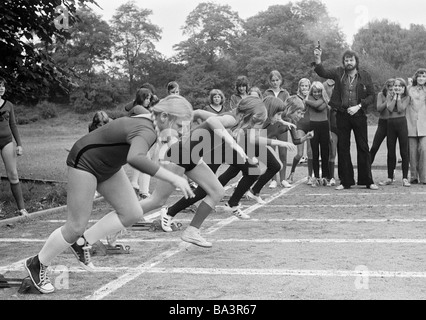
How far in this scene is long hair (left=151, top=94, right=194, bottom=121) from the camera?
543 cm

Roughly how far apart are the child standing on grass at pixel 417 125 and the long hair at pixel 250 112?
567 centimetres

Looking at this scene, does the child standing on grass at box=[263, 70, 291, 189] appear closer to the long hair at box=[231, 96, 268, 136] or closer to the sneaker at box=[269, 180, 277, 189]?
the sneaker at box=[269, 180, 277, 189]

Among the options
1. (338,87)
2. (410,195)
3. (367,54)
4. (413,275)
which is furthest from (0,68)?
(367,54)

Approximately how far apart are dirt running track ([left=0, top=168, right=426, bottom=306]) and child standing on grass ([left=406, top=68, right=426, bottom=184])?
2.84m

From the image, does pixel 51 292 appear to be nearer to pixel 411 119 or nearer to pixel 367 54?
pixel 411 119

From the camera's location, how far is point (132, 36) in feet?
179

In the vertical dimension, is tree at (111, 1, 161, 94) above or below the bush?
above

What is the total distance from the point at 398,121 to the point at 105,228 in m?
8.32

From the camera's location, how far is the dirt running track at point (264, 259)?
17.1 feet

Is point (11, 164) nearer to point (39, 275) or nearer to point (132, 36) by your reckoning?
point (39, 275)

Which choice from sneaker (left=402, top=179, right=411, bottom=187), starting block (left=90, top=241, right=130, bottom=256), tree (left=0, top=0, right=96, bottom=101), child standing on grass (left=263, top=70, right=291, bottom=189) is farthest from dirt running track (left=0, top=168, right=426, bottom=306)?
tree (left=0, top=0, right=96, bottom=101)

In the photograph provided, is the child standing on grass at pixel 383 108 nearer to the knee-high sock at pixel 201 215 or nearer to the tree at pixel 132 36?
the knee-high sock at pixel 201 215

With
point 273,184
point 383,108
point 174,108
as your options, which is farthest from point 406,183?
point 174,108

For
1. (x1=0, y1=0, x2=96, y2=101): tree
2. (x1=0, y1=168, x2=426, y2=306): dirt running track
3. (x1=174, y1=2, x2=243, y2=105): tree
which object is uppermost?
(x1=174, y1=2, x2=243, y2=105): tree
